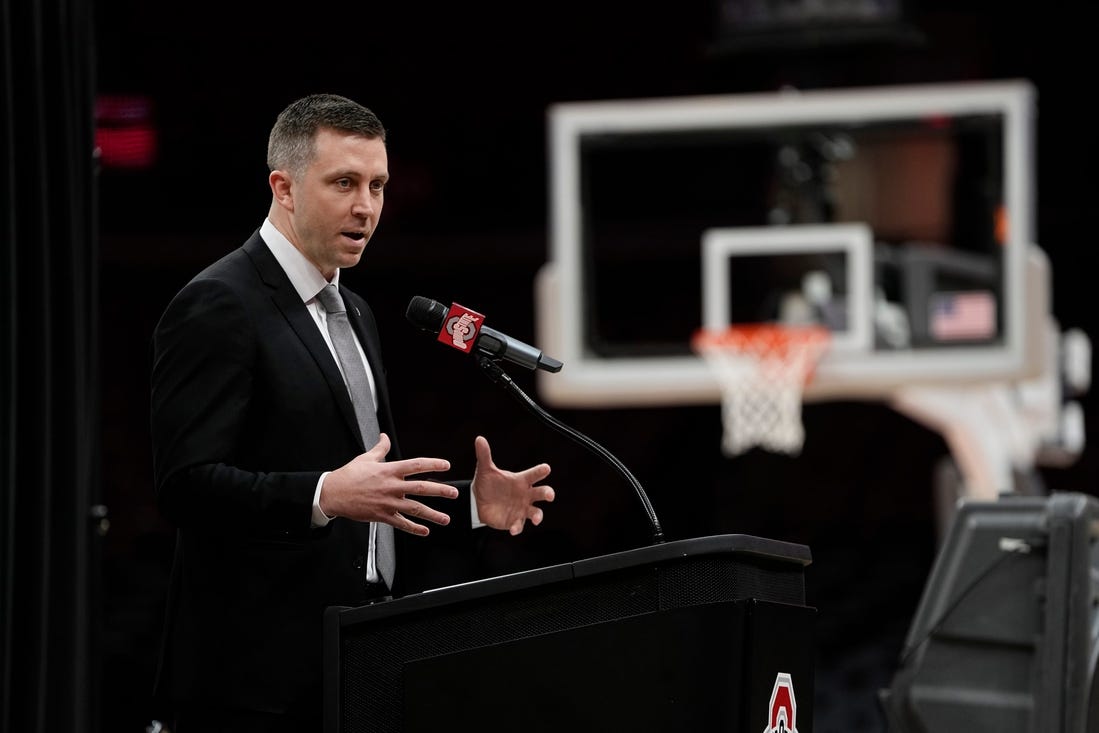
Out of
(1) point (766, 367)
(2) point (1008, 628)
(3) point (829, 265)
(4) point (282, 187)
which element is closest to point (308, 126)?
(4) point (282, 187)

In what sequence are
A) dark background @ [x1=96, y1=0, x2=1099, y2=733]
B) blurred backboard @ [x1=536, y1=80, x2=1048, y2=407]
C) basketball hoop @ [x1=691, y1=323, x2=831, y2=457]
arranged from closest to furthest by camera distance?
blurred backboard @ [x1=536, y1=80, x2=1048, y2=407]
basketball hoop @ [x1=691, y1=323, x2=831, y2=457]
dark background @ [x1=96, y1=0, x2=1099, y2=733]

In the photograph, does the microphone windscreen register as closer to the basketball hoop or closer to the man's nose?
the man's nose

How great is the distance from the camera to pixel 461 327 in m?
1.95

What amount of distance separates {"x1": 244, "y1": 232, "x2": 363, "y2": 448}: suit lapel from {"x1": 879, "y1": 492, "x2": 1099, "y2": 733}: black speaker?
5.04 feet

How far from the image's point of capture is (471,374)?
442 inches

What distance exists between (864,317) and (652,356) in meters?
1.03

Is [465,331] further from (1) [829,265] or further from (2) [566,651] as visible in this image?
(1) [829,265]

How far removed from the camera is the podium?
1.84m

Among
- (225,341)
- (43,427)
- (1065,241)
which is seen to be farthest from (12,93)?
(1065,241)

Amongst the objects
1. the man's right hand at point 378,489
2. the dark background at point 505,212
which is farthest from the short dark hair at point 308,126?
the dark background at point 505,212

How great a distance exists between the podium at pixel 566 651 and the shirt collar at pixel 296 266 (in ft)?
1.30

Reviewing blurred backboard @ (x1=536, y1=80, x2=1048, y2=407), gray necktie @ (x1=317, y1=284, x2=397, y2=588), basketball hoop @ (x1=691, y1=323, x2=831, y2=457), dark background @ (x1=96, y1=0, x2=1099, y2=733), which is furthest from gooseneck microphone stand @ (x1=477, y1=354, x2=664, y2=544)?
dark background @ (x1=96, y1=0, x2=1099, y2=733)

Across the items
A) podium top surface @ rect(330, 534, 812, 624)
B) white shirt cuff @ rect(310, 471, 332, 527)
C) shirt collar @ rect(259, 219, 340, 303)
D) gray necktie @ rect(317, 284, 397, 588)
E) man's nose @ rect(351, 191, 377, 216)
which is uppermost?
man's nose @ rect(351, 191, 377, 216)

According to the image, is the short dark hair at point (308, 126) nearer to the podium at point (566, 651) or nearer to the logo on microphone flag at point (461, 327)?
the logo on microphone flag at point (461, 327)
